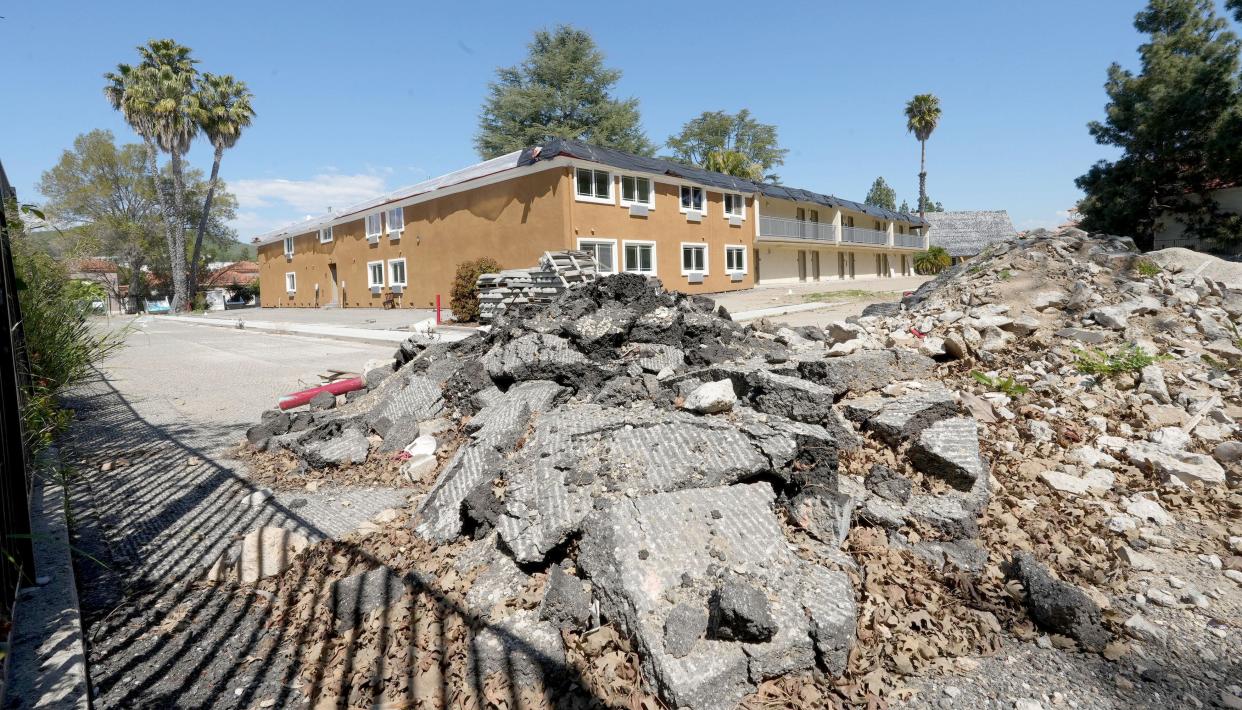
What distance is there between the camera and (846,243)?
3872 centimetres

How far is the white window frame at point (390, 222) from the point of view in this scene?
1084 inches

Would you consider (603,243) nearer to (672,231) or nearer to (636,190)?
(636,190)

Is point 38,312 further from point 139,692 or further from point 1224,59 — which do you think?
point 1224,59

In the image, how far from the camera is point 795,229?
3341cm

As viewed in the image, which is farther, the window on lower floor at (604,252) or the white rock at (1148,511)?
the window on lower floor at (604,252)

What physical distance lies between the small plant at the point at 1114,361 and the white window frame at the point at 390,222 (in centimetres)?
2648

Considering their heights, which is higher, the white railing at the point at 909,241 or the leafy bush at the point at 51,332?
Answer: the white railing at the point at 909,241

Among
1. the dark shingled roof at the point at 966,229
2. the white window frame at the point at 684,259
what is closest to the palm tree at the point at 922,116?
the dark shingled roof at the point at 966,229

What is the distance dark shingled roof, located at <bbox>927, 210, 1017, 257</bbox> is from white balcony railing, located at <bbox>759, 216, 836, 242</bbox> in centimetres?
1983

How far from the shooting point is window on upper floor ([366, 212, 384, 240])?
2922 cm

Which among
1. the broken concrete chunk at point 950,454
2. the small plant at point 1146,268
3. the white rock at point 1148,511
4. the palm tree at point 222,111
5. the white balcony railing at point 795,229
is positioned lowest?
the white rock at point 1148,511

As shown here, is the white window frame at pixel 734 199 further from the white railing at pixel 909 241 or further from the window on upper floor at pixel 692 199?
the white railing at pixel 909 241

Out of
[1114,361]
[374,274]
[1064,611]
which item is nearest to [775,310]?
[1114,361]

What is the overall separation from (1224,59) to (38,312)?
111 ft
